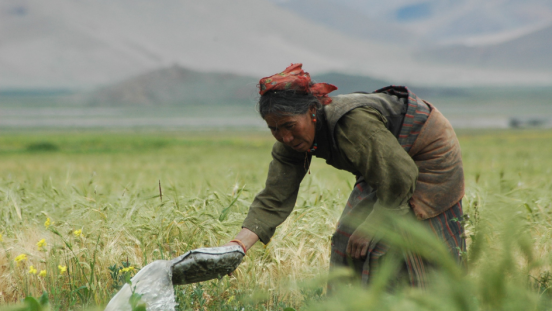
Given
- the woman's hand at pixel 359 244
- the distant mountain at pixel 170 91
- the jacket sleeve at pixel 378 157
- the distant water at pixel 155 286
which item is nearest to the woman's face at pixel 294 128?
the jacket sleeve at pixel 378 157

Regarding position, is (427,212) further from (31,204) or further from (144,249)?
(31,204)

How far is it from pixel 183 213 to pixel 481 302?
8.00 feet

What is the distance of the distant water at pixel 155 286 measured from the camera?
200 cm

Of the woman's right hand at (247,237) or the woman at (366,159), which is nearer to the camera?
the woman at (366,159)

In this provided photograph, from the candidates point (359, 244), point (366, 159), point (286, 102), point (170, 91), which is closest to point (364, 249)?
point (359, 244)

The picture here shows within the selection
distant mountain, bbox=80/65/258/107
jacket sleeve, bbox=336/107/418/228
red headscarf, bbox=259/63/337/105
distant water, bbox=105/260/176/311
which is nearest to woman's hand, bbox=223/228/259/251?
distant water, bbox=105/260/176/311

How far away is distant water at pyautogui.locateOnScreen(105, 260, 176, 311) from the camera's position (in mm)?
2004

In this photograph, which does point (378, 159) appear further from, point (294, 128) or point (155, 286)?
point (155, 286)

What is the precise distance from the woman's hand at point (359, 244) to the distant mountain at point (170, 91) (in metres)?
158

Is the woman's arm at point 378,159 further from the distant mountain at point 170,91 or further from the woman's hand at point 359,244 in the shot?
the distant mountain at point 170,91

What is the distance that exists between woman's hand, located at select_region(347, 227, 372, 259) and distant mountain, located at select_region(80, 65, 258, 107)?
158180 mm

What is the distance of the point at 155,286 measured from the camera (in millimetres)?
2027

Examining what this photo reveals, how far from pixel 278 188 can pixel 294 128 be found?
1.57 ft

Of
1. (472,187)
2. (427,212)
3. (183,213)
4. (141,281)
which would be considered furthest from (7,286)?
(472,187)
